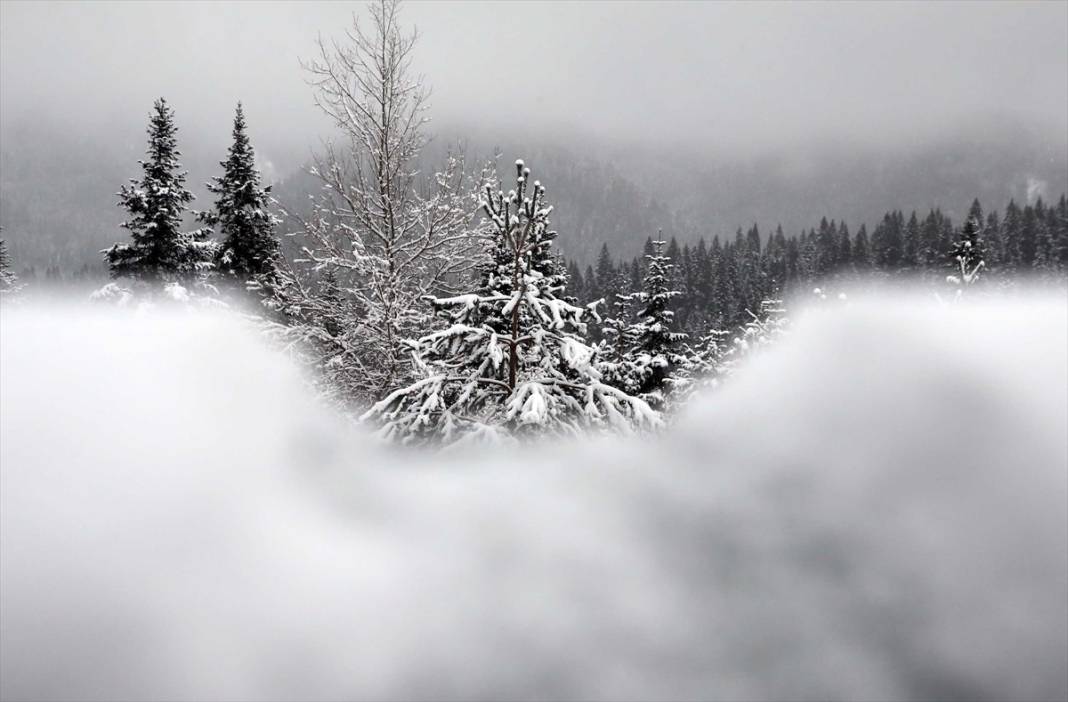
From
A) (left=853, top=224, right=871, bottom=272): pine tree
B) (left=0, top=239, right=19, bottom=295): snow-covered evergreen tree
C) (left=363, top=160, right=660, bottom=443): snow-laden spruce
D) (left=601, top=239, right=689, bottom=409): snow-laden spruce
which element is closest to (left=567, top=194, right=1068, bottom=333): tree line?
(left=853, top=224, right=871, bottom=272): pine tree

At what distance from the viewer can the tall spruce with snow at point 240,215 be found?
22016 millimetres

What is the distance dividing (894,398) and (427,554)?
106 centimetres

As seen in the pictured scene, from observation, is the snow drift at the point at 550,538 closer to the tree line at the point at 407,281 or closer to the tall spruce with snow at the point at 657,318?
the tree line at the point at 407,281

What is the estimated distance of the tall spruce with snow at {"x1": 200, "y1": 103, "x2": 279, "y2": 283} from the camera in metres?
22.0

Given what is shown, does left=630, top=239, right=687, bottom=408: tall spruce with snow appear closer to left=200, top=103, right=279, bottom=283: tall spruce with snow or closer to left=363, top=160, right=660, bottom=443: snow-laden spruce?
left=200, top=103, right=279, bottom=283: tall spruce with snow

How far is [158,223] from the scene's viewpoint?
2002 cm

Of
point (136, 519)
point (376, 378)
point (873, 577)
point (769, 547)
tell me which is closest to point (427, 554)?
point (136, 519)

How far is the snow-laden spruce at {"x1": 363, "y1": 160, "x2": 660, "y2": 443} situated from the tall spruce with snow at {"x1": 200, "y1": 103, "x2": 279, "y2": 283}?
A: 1843cm

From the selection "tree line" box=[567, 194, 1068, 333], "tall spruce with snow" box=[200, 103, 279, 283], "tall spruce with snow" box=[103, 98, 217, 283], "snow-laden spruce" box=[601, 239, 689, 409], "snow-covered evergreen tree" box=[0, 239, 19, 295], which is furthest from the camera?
"tree line" box=[567, 194, 1068, 333]

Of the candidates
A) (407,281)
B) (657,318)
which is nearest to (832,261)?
(657,318)

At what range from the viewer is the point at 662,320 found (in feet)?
77.6

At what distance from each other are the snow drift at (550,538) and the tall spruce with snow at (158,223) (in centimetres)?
2170

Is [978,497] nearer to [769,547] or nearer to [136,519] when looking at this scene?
[769,547]

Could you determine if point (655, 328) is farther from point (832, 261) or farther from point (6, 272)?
point (832, 261)
